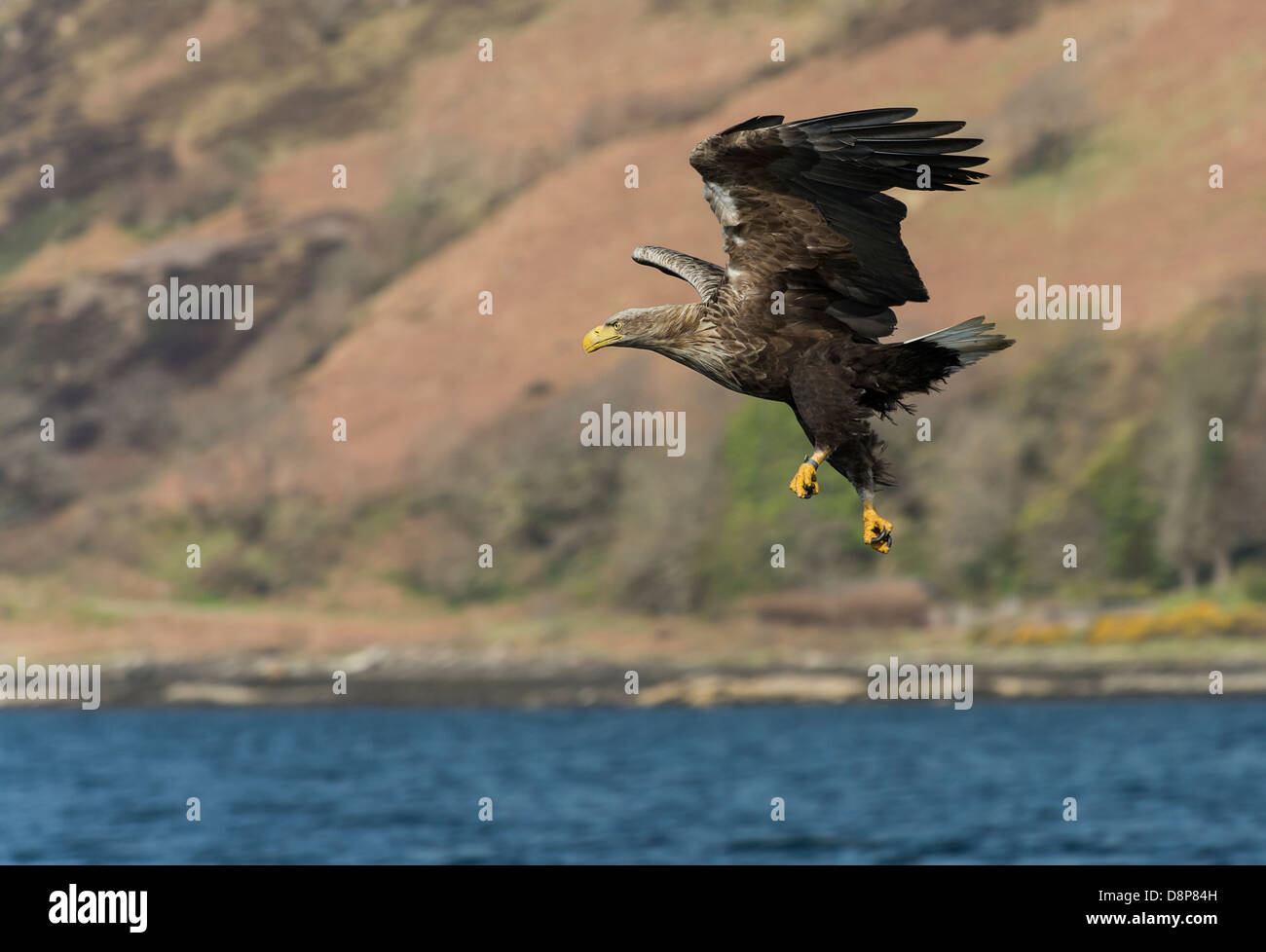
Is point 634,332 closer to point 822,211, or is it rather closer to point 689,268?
point 822,211

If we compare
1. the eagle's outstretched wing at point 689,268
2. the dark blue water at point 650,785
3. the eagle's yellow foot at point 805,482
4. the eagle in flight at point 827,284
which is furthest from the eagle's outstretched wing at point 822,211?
the dark blue water at point 650,785

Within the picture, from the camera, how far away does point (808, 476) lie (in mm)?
9000

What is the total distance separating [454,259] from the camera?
158 metres

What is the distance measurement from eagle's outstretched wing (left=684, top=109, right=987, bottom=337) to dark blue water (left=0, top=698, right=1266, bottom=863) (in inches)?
2243

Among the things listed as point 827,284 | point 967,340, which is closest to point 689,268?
point 827,284

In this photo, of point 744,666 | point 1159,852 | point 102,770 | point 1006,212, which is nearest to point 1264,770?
point 1159,852

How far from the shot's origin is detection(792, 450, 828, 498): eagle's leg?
8.87 meters

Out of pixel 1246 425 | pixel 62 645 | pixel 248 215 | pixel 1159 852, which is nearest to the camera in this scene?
pixel 1159 852

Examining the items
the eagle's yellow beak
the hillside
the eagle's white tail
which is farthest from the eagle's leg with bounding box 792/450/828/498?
the hillside

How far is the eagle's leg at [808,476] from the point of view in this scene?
29.1ft

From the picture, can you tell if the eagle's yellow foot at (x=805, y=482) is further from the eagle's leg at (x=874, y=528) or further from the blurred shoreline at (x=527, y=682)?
the blurred shoreline at (x=527, y=682)

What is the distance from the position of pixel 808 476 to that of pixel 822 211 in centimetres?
211

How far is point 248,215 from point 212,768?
235 feet

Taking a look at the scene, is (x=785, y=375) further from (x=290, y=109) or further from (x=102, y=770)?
(x=290, y=109)
